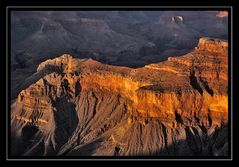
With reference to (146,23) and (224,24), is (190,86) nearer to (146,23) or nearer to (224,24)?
(224,24)

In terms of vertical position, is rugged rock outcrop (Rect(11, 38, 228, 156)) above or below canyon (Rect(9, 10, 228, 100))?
below

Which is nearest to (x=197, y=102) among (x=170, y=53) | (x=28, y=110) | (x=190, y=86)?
(x=190, y=86)

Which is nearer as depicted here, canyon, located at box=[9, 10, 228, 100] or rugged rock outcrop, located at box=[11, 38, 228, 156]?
rugged rock outcrop, located at box=[11, 38, 228, 156]

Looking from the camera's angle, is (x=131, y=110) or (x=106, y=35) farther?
(x=106, y=35)

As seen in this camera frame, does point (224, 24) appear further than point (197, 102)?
Yes

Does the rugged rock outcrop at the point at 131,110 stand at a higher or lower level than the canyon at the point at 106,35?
lower

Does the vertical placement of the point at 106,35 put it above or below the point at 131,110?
above

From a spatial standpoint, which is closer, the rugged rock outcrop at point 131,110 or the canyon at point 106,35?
the rugged rock outcrop at point 131,110
